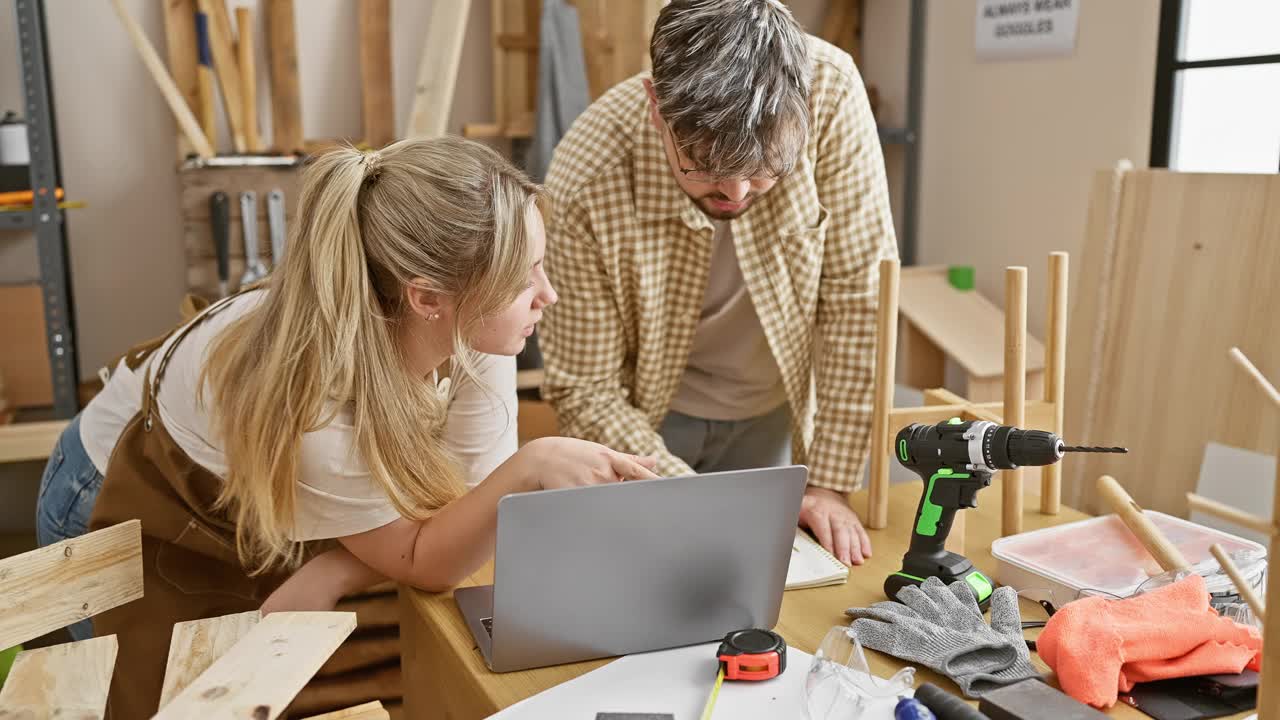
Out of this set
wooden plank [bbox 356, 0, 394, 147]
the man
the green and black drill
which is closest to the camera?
the green and black drill

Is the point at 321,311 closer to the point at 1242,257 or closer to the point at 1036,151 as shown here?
the point at 1242,257

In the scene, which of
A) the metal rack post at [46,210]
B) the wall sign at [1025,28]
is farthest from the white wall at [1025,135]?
the metal rack post at [46,210]

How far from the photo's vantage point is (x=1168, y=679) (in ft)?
3.25

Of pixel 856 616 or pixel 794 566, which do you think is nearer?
pixel 856 616

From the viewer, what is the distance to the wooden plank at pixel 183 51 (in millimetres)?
2916

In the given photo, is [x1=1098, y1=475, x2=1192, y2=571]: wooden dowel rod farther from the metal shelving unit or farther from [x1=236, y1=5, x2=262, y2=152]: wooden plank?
[x1=236, y1=5, x2=262, y2=152]: wooden plank

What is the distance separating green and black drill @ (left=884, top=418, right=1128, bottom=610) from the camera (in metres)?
1.13

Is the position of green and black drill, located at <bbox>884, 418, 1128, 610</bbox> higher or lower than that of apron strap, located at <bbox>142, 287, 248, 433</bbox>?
lower

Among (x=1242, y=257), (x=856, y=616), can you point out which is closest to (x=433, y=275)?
(x=856, y=616)

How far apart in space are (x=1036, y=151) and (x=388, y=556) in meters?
2.20

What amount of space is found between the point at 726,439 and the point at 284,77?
1.85m

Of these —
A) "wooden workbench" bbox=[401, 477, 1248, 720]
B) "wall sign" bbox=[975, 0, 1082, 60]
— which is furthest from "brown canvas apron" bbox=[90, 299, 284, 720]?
"wall sign" bbox=[975, 0, 1082, 60]

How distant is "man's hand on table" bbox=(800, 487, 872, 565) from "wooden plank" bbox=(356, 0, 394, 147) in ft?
6.81

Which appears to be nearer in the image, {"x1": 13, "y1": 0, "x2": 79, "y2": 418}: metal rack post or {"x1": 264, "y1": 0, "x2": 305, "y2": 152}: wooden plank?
{"x1": 13, "y1": 0, "x2": 79, "y2": 418}: metal rack post
